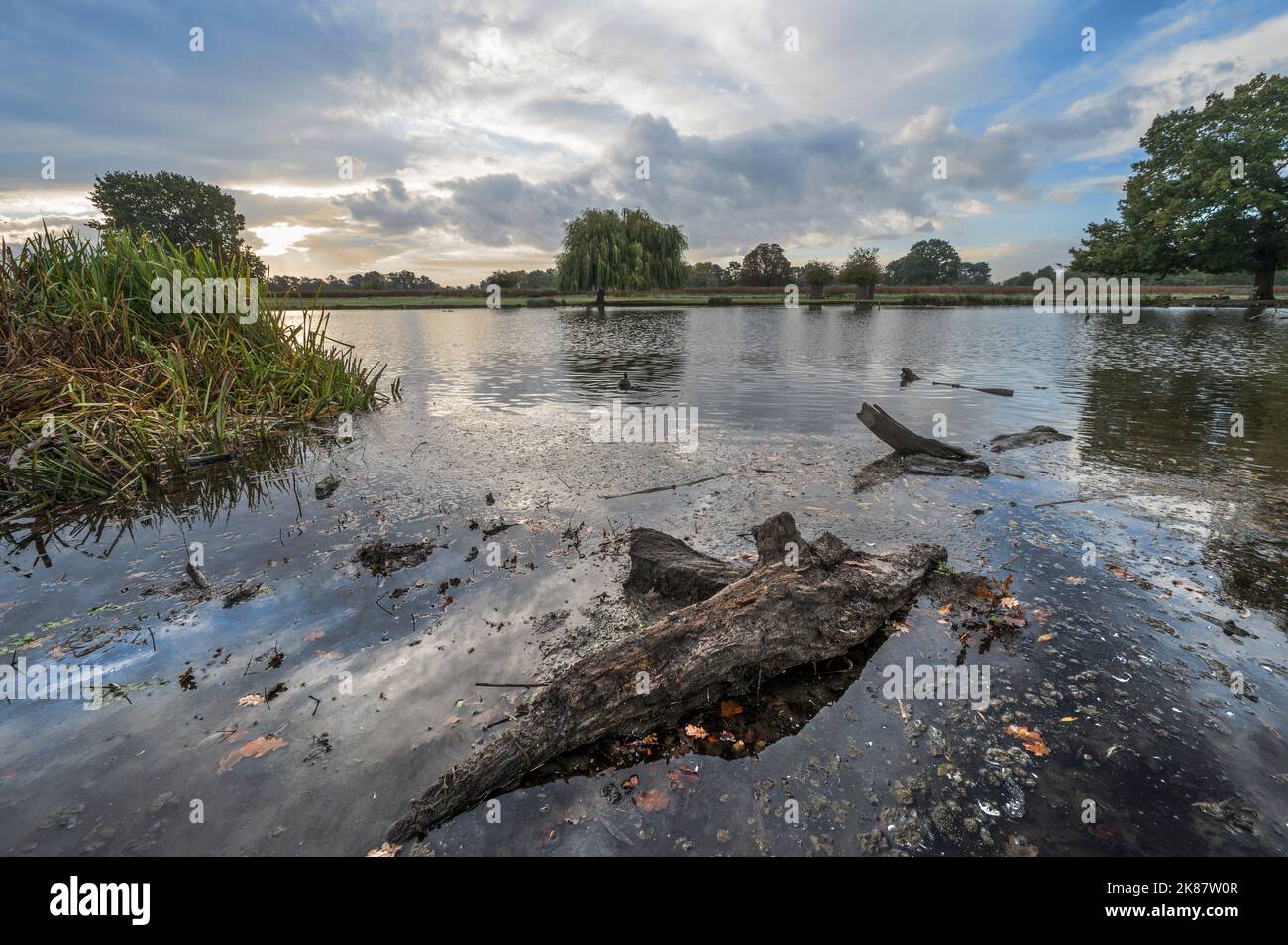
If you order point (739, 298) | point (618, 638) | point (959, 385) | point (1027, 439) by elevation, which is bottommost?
point (618, 638)

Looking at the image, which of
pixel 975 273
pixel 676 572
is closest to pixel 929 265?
pixel 975 273

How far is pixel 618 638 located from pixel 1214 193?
72217mm

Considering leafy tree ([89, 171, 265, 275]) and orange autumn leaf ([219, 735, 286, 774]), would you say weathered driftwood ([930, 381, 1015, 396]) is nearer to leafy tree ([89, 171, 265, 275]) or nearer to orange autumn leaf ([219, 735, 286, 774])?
orange autumn leaf ([219, 735, 286, 774])

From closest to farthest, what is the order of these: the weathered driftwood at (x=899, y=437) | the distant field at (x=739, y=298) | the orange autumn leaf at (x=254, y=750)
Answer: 1. the orange autumn leaf at (x=254, y=750)
2. the weathered driftwood at (x=899, y=437)
3. the distant field at (x=739, y=298)

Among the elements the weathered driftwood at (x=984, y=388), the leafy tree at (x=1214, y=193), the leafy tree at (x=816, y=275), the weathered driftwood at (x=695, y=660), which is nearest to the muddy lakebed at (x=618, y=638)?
the weathered driftwood at (x=695, y=660)

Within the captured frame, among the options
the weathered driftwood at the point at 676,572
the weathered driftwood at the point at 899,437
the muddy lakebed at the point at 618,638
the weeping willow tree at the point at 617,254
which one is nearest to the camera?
the muddy lakebed at the point at 618,638

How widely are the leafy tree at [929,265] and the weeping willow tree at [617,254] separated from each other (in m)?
108

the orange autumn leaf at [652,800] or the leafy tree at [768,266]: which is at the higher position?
the leafy tree at [768,266]

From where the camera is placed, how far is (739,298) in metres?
104

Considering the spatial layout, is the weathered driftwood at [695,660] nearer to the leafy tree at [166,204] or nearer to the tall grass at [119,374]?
the tall grass at [119,374]

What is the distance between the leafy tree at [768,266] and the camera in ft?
431

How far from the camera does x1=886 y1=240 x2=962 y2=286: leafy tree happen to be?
6063 inches

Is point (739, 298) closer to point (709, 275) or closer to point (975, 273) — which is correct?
point (709, 275)

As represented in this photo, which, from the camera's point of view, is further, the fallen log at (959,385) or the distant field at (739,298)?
the distant field at (739,298)
